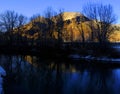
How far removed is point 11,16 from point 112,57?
2186 inches

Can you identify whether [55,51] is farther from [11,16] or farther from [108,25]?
[11,16]

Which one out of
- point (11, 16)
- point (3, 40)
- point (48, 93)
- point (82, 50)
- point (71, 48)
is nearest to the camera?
point (48, 93)

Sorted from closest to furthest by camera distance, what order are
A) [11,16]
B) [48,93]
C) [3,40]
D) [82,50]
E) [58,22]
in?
[48,93] < [82,50] < [58,22] < [3,40] < [11,16]


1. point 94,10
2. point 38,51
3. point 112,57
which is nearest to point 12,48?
point 38,51

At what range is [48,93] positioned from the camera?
18719 mm

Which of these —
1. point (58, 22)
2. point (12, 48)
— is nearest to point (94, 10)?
point (58, 22)

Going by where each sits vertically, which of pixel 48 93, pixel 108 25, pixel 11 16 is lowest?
pixel 48 93

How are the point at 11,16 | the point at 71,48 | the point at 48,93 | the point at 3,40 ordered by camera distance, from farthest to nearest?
the point at 11,16, the point at 3,40, the point at 71,48, the point at 48,93

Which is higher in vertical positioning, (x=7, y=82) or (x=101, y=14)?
(x=101, y=14)

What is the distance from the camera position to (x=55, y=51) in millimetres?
62344

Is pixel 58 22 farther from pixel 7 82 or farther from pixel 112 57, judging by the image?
pixel 7 82

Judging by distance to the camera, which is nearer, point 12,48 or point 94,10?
point 94,10

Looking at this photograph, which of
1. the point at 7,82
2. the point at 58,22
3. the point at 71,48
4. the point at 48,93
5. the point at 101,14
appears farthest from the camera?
the point at 58,22

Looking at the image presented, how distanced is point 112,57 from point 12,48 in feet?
109
